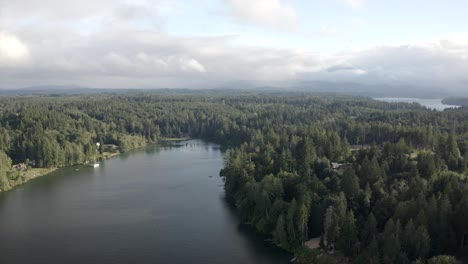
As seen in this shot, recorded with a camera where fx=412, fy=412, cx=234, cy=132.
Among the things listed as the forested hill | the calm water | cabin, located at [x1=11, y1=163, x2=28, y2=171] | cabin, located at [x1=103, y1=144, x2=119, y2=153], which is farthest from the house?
cabin, located at [x1=103, y1=144, x2=119, y2=153]

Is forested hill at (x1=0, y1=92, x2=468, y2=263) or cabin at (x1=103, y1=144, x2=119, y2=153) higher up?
forested hill at (x1=0, y1=92, x2=468, y2=263)

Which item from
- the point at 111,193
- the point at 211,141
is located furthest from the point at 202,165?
the point at 211,141

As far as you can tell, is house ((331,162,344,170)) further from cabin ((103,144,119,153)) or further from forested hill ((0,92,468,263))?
cabin ((103,144,119,153))

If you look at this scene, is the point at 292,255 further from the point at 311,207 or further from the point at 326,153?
the point at 326,153

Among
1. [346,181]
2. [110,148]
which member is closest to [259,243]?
[346,181]

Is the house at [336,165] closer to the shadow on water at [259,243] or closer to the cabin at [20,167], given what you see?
the shadow on water at [259,243]

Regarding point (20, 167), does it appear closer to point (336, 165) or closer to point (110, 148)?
point (110, 148)

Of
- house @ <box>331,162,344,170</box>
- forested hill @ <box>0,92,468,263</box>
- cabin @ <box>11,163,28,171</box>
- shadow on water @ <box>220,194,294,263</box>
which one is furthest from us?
cabin @ <box>11,163,28,171</box>

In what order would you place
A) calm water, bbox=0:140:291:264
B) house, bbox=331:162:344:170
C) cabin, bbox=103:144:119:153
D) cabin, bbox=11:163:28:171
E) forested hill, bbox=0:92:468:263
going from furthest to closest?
cabin, bbox=103:144:119:153 < cabin, bbox=11:163:28:171 < house, bbox=331:162:344:170 < calm water, bbox=0:140:291:264 < forested hill, bbox=0:92:468:263
